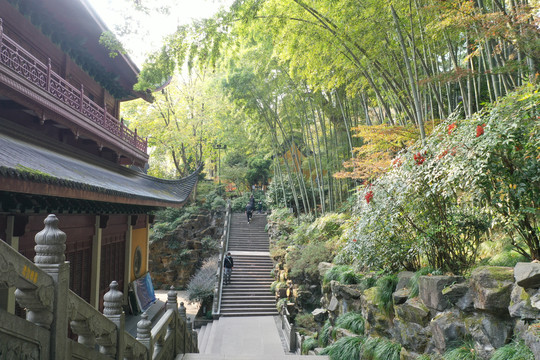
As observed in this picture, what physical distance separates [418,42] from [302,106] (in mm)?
7714

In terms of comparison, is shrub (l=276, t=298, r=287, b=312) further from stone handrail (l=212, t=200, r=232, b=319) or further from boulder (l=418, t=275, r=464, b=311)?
boulder (l=418, t=275, r=464, b=311)

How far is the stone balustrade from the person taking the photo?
179 centimetres

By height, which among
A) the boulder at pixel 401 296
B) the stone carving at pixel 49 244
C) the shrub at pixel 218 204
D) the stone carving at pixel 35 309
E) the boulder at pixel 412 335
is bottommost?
the boulder at pixel 412 335

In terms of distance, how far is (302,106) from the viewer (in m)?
14.8

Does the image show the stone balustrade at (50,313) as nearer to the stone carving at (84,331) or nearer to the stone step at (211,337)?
Result: the stone carving at (84,331)

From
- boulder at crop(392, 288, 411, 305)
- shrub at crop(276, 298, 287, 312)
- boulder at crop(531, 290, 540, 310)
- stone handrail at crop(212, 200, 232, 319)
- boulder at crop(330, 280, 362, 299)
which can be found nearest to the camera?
boulder at crop(531, 290, 540, 310)

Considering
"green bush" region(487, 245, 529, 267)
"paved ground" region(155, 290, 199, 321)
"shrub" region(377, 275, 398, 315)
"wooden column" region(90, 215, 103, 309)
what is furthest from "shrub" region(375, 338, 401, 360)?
"paved ground" region(155, 290, 199, 321)

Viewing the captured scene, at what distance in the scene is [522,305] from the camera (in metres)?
3.03

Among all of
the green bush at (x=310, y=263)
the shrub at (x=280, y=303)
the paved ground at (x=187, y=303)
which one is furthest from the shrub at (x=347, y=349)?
the paved ground at (x=187, y=303)

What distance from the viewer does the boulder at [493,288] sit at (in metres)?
3.32

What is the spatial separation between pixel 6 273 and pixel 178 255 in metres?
18.6

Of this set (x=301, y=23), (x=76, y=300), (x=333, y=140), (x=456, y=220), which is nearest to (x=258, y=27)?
(x=301, y=23)

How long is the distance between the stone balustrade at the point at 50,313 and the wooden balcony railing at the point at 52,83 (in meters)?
2.97

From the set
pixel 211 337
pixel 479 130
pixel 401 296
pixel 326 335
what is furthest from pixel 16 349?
pixel 211 337
